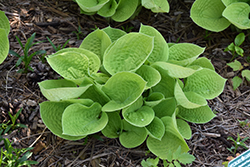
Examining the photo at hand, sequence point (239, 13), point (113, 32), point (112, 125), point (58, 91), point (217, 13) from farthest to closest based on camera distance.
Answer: point (217, 13)
point (239, 13)
point (113, 32)
point (112, 125)
point (58, 91)

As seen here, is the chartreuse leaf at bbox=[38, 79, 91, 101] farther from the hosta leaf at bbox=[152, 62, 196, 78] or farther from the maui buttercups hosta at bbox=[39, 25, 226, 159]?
the hosta leaf at bbox=[152, 62, 196, 78]

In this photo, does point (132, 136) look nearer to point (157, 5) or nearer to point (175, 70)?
point (175, 70)

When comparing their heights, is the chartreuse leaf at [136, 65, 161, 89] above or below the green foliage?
above

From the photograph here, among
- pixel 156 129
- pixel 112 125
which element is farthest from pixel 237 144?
pixel 112 125

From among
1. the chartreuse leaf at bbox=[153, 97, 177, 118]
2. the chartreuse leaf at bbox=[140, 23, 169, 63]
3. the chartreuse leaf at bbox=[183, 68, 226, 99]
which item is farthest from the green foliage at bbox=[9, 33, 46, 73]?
the chartreuse leaf at bbox=[183, 68, 226, 99]

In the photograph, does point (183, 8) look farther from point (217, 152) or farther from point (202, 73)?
point (217, 152)

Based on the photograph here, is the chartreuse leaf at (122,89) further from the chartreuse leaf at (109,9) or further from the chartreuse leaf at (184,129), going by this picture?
the chartreuse leaf at (109,9)
